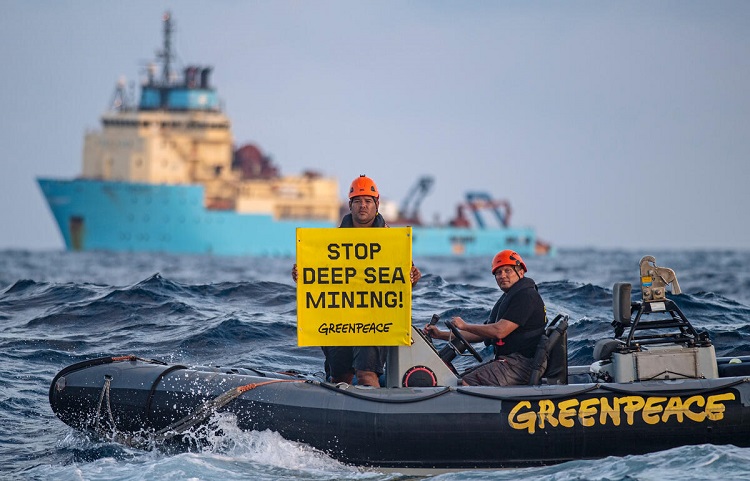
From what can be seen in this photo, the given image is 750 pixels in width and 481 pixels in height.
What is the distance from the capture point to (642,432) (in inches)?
352

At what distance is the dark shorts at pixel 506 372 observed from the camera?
9539 millimetres

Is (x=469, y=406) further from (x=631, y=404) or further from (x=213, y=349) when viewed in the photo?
(x=213, y=349)

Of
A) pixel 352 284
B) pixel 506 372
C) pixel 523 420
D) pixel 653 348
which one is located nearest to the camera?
pixel 523 420

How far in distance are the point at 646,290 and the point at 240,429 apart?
12.4 ft

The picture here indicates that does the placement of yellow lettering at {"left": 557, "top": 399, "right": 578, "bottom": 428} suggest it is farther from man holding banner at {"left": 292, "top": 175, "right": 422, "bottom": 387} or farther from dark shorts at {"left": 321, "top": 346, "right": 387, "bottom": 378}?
dark shorts at {"left": 321, "top": 346, "right": 387, "bottom": 378}

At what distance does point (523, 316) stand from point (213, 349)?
5.21 meters

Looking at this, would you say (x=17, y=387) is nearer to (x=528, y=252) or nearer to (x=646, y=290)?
(x=646, y=290)

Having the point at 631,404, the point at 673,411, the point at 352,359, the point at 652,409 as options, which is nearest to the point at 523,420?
the point at 631,404

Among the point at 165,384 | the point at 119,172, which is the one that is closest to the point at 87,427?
the point at 165,384

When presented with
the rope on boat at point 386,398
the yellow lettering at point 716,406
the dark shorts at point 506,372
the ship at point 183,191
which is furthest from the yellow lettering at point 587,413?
the ship at point 183,191

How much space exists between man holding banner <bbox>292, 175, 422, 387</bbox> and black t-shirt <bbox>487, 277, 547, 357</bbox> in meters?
0.87

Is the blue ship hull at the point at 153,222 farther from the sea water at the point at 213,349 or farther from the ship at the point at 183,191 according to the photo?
the sea water at the point at 213,349

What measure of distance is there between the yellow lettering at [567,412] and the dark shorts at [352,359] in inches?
68.1

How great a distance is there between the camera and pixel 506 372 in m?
9.55
